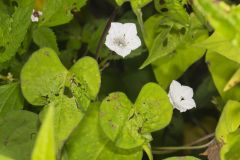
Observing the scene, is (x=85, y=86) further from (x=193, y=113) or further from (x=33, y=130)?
(x=193, y=113)

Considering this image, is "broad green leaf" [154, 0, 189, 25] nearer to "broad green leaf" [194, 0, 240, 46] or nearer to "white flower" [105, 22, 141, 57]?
"white flower" [105, 22, 141, 57]

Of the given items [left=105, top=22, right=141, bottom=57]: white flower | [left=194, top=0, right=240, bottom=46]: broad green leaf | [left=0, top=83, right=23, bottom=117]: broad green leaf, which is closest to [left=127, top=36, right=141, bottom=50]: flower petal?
[left=105, top=22, right=141, bottom=57]: white flower

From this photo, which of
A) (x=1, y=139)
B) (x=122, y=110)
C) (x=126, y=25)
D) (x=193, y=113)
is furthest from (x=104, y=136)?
(x=193, y=113)

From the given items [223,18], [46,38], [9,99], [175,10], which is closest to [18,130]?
[9,99]

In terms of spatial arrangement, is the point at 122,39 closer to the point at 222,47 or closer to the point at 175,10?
the point at 175,10

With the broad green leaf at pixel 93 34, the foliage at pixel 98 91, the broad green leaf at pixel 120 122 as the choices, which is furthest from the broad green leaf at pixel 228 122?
the broad green leaf at pixel 93 34
